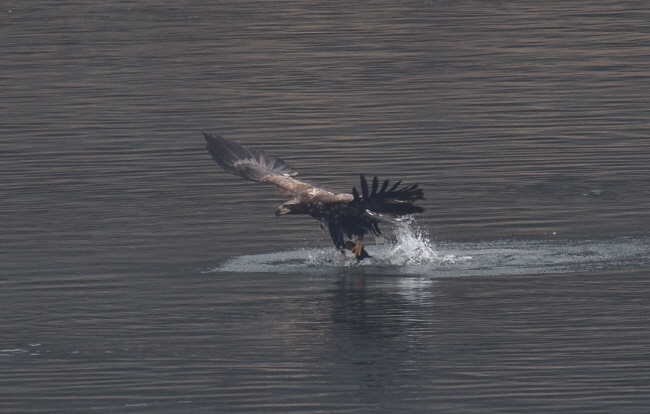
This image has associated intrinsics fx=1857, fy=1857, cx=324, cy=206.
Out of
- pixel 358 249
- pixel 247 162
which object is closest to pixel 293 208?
pixel 358 249

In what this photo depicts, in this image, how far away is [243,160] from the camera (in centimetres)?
2080

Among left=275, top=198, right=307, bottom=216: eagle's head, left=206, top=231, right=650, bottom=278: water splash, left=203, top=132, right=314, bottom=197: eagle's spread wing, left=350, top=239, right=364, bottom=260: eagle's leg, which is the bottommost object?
left=206, top=231, right=650, bottom=278: water splash

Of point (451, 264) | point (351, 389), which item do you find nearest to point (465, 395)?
point (351, 389)

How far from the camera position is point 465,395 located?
13344 mm

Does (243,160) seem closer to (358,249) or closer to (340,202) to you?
(340,202)

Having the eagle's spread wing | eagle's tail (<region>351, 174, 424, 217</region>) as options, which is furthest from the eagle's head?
the eagle's spread wing

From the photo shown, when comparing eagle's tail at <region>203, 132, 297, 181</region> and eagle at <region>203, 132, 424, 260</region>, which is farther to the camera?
eagle's tail at <region>203, 132, 297, 181</region>

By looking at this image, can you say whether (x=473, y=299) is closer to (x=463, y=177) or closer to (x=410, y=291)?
(x=410, y=291)

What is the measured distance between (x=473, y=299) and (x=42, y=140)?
43.1 ft

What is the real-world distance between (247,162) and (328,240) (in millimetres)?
1348

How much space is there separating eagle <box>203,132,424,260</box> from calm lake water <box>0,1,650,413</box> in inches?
14.4

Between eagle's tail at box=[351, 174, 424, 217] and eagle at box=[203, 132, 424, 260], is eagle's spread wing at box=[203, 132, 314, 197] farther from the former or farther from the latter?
eagle's tail at box=[351, 174, 424, 217]

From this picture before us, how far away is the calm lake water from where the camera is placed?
1396cm

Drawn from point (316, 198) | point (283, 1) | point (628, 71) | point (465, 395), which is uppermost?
point (283, 1)
